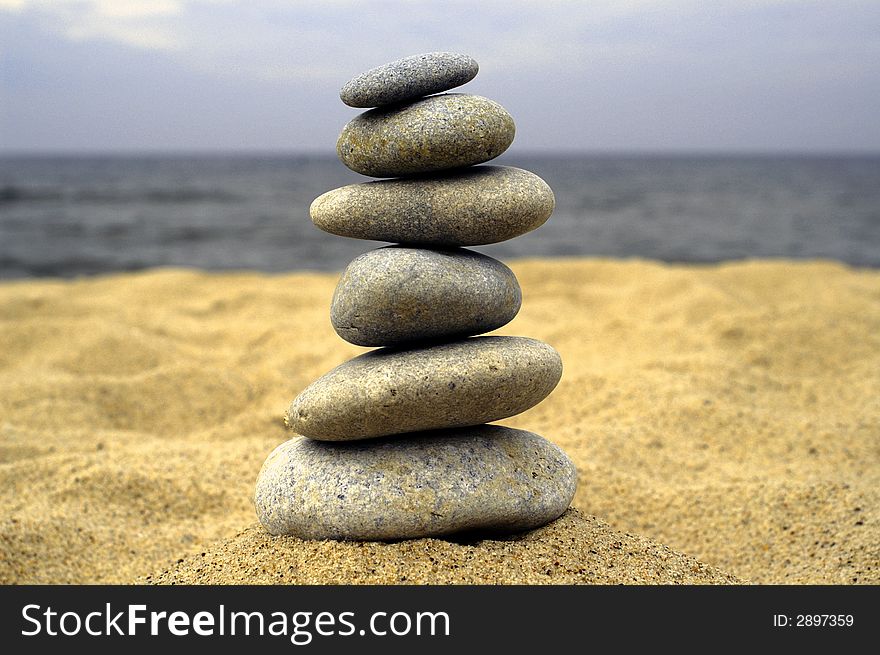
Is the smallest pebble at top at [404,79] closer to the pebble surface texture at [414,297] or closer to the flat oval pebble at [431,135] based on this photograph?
the flat oval pebble at [431,135]

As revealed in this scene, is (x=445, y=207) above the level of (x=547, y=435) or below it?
above

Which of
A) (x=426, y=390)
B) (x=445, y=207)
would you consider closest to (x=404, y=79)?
(x=445, y=207)

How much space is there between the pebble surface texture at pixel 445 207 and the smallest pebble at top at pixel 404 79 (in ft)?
1.22

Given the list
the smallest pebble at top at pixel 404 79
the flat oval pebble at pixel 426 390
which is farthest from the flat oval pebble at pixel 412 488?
the smallest pebble at top at pixel 404 79

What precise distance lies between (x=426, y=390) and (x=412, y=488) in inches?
17.0

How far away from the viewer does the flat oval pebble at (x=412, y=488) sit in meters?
3.24

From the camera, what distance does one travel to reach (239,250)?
19.7 m

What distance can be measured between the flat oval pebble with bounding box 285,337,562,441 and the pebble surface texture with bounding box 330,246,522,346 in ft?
0.33

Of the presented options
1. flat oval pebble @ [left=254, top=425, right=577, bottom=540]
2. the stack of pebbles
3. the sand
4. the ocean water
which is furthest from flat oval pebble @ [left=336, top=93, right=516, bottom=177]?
the ocean water

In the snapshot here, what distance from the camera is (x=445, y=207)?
133 inches

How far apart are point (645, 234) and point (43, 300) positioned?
16964 mm

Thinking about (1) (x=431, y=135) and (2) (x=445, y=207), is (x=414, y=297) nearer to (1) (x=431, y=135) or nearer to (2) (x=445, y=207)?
(2) (x=445, y=207)

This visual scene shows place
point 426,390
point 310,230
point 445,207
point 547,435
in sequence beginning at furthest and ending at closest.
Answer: point 310,230
point 547,435
point 445,207
point 426,390

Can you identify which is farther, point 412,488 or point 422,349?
point 422,349
